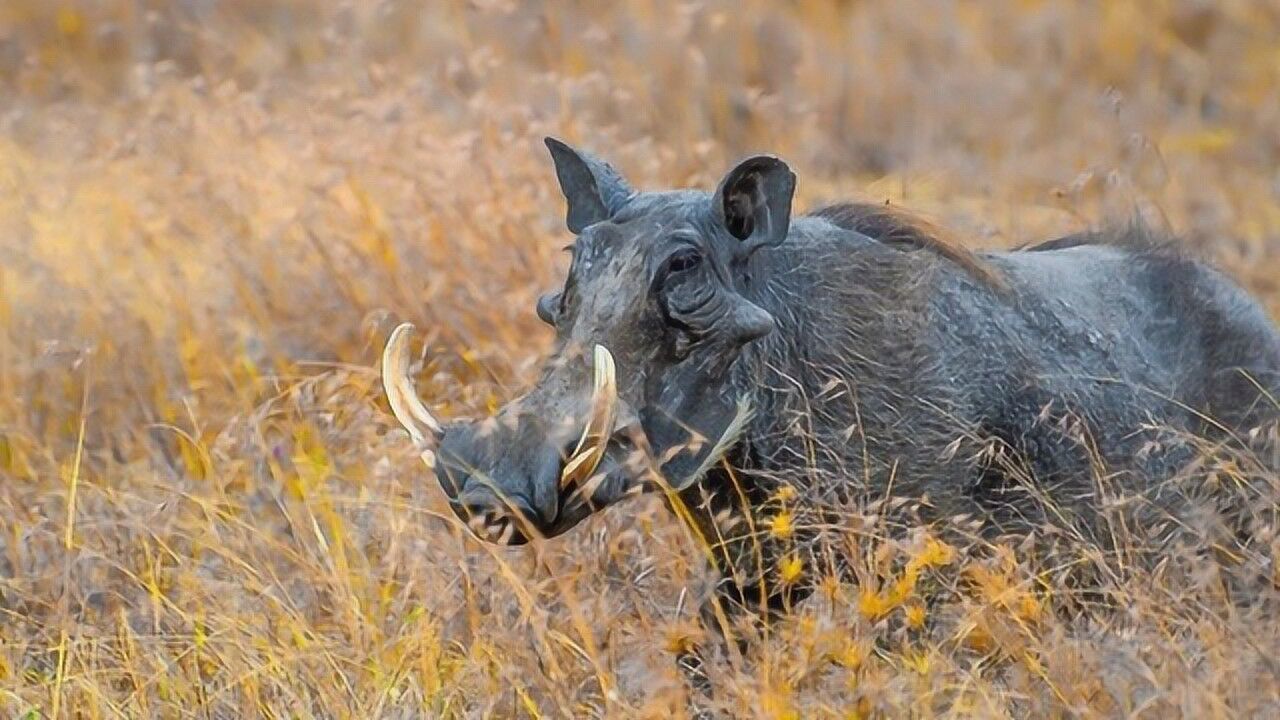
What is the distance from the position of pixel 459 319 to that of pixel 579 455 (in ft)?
9.09

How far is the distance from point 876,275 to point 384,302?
2.45 metres

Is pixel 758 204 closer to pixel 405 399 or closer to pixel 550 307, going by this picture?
pixel 550 307

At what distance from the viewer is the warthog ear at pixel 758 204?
3939 millimetres

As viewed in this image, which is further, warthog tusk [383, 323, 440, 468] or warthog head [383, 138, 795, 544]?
warthog tusk [383, 323, 440, 468]

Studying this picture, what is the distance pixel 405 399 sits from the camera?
375 cm

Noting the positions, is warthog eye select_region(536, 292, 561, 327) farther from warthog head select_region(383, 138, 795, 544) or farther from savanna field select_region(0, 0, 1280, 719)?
savanna field select_region(0, 0, 1280, 719)

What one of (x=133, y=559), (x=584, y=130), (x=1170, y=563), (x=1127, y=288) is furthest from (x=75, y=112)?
(x=1170, y=563)

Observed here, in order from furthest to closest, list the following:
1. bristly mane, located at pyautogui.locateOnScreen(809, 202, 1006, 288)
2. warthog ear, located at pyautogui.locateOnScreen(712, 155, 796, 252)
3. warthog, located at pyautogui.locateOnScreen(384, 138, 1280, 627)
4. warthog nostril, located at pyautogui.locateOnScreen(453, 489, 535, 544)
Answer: bristly mane, located at pyautogui.locateOnScreen(809, 202, 1006, 288) → warthog ear, located at pyautogui.locateOnScreen(712, 155, 796, 252) → warthog, located at pyautogui.locateOnScreen(384, 138, 1280, 627) → warthog nostril, located at pyautogui.locateOnScreen(453, 489, 535, 544)

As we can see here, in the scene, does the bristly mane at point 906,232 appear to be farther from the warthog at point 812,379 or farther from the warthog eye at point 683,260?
the warthog eye at point 683,260

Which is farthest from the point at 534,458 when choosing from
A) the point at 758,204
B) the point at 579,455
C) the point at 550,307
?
the point at 758,204

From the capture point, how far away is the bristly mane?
14.2 ft

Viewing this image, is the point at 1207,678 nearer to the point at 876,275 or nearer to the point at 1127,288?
the point at 876,275

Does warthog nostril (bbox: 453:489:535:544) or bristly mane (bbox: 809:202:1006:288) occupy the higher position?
bristly mane (bbox: 809:202:1006:288)

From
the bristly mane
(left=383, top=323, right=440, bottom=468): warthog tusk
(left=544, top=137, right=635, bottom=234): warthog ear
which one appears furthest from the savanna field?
(left=544, top=137, right=635, bottom=234): warthog ear
